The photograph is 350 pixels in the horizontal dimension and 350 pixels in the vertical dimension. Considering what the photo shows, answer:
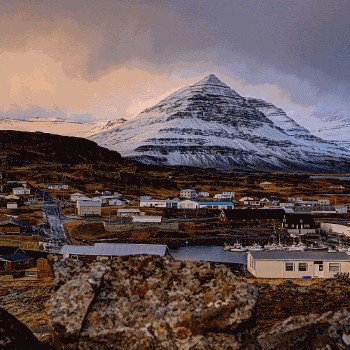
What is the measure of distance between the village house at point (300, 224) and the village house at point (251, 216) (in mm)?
3355

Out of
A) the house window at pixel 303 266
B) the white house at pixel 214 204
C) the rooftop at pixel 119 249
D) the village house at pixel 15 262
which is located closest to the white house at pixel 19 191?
the white house at pixel 214 204

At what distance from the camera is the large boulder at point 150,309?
3.12 metres

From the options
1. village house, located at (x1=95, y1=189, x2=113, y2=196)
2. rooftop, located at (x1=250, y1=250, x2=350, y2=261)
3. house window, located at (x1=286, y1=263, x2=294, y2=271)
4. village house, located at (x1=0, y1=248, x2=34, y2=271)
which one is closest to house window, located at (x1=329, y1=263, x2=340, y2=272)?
rooftop, located at (x1=250, y1=250, x2=350, y2=261)

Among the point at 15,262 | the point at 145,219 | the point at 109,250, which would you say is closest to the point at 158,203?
the point at 145,219

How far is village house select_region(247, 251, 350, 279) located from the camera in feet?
71.8

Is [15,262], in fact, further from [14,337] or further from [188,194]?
[188,194]

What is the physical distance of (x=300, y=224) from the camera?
5306 centimetres

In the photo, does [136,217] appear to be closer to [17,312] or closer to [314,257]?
[314,257]

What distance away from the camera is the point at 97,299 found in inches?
131

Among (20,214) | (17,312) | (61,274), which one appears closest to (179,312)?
(61,274)

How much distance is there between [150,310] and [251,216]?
57.1 m

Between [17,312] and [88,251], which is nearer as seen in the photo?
[17,312]

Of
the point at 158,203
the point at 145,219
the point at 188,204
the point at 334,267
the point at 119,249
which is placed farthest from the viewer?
the point at 158,203

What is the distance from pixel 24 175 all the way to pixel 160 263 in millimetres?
108882
